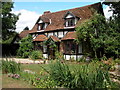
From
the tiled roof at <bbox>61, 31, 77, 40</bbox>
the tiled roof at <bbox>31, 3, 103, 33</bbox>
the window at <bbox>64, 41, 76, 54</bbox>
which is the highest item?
the tiled roof at <bbox>31, 3, 103, 33</bbox>

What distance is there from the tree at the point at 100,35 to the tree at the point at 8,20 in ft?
53.9

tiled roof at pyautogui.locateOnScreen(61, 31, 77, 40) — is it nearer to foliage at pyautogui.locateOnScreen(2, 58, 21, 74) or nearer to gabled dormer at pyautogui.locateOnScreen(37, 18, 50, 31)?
gabled dormer at pyautogui.locateOnScreen(37, 18, 50, 31)

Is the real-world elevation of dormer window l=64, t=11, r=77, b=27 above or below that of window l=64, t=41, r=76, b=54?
above

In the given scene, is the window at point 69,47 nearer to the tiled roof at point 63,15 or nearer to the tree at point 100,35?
the tree at point 100,35

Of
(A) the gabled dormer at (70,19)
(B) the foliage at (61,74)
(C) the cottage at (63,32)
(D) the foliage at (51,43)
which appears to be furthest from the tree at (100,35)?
(B) the foliage at (61,74)

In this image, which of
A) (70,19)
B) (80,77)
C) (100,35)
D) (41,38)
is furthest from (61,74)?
(41,38)

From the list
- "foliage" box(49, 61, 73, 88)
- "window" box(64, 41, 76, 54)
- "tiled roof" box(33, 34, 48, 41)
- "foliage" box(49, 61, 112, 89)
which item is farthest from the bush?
"foliage" box(49, 61, 112, 89)

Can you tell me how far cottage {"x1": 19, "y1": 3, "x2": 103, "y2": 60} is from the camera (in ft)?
66.9

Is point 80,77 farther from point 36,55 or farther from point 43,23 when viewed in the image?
point 43,23

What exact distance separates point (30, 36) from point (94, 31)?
39.4ft

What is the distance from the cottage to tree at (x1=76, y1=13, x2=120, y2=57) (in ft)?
6.18

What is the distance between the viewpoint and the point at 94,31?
17.8m

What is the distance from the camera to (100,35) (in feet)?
56.6

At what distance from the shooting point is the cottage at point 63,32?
66.9ft
